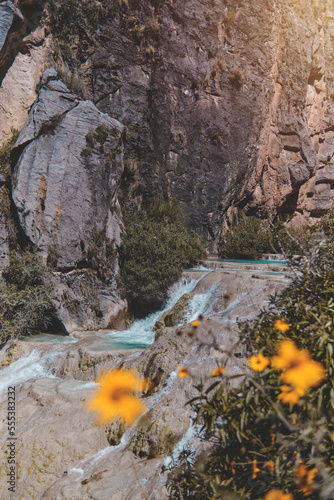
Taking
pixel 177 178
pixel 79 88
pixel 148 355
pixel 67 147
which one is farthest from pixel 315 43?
pixel 148 355

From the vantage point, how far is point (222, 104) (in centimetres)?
1644

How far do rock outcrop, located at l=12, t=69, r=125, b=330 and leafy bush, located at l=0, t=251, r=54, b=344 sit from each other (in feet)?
1.44

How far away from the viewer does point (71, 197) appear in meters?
9.88

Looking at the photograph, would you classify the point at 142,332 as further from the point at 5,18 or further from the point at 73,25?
the point at 73,25

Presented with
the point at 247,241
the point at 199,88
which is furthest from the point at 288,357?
the point at 199,88

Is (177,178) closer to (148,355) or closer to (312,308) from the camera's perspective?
(148,355)

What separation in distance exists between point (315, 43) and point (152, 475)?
24824 mm

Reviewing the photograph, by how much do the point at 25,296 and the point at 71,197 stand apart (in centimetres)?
320

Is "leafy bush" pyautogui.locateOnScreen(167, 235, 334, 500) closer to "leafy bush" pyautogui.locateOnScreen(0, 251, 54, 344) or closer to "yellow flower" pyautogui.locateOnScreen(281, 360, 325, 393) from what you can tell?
"yellow flower" pyautogui.locateOnScreen(281, 360, 325, 393)

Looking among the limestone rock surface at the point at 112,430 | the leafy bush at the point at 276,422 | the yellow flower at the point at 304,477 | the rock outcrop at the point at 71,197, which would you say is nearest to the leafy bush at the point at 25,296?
the rock outcrop at the point at 71,197

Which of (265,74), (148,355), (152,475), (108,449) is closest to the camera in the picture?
(152,475)

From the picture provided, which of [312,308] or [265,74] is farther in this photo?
[265,74]

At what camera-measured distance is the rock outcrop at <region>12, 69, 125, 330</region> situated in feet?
31.0

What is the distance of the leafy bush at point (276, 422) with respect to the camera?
144 cm
